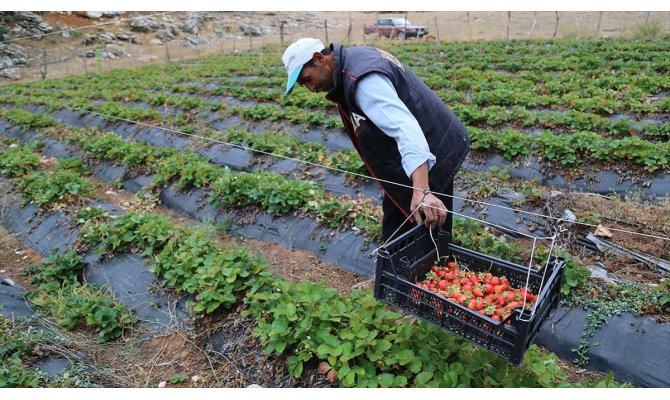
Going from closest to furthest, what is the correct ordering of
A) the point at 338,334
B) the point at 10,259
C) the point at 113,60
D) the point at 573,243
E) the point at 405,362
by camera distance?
the point at 405,362 → the point at 338,334 → the point at 573,243 → the point at 10,259 → the point at 113,60

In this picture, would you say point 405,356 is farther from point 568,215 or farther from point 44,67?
point 44,67

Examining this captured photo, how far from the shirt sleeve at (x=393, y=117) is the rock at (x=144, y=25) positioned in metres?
26.1

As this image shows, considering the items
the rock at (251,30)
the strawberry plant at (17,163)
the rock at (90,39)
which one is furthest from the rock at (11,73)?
the strawberry plant at (17,163)

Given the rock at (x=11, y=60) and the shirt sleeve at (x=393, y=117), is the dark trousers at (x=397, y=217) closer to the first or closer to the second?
the shirt sleeve at (x=393, y=117)

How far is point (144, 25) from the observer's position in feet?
84.7

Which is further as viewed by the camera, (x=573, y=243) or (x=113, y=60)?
(x=113, y=60)

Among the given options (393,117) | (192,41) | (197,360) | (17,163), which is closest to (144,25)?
(192,41)

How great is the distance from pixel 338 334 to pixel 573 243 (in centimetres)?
240

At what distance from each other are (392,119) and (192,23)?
89.3 ft

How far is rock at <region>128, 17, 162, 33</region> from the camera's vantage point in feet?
84.7

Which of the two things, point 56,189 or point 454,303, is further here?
point 56,189

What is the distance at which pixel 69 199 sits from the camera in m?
5.95
